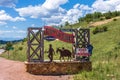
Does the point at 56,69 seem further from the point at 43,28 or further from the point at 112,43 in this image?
the point at 112,43

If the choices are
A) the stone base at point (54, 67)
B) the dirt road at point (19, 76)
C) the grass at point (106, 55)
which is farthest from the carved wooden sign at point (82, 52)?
the dirt road at point (19, 76)

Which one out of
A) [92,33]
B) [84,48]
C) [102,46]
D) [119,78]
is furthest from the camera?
[92,33]

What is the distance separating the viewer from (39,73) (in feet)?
76.3

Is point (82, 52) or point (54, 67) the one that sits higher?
point (82, 52)

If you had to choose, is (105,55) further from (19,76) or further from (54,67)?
(19,76)

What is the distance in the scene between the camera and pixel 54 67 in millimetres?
23500

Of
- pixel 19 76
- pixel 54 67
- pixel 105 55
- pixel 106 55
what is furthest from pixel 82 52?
pixel 105 55

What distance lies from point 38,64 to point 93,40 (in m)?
24.5

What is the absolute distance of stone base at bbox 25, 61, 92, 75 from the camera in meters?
23.2

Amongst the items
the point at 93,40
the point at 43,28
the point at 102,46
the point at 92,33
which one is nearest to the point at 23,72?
the point at 43,28

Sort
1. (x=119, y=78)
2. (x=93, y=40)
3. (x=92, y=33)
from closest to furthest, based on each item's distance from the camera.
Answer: (x=119, y=78) → (x=93, y=40) → (x=92, y=33)

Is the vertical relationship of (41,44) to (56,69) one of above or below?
above

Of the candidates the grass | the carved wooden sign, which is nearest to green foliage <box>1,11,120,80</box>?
the grass

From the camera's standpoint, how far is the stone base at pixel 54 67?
23234mm
